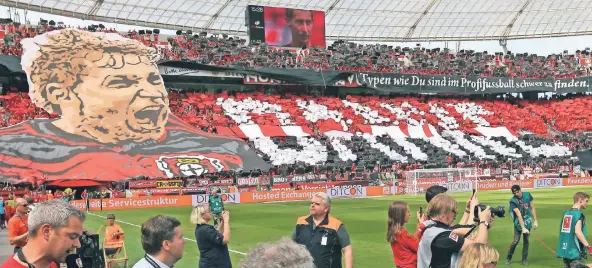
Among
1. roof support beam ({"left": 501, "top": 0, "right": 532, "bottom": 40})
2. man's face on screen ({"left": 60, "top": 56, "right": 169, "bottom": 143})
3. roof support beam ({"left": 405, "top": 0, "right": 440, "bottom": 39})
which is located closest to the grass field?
man's face on screen ({"left": 60, "top": 56, "right": 169, "bottom": 143})

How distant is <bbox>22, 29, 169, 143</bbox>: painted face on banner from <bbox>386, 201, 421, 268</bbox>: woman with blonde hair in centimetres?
4533

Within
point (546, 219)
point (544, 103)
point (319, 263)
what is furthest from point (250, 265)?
point (544, 103)

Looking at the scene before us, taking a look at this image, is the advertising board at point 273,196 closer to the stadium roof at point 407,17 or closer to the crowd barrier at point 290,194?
the crowd barrier at point 290,194

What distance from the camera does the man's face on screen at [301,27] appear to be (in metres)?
71.9

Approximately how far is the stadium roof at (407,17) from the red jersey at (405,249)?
63163 millimetres

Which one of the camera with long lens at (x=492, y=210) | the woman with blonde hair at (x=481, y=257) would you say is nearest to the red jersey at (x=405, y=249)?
the camera with long lens at (x=492, y=210)

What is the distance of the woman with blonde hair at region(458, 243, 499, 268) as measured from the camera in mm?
5852

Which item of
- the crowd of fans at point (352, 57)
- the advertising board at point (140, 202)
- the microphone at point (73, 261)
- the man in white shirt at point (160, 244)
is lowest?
the advertising board at point (140, 202)

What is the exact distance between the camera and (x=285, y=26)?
71.5m

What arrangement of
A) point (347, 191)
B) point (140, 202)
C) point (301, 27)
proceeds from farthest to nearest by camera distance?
Result: point (301, 27)
point (347, 191)
point (140, 202)

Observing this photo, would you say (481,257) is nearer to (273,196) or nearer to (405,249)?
(405,249)

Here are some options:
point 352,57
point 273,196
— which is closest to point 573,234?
point 273,196

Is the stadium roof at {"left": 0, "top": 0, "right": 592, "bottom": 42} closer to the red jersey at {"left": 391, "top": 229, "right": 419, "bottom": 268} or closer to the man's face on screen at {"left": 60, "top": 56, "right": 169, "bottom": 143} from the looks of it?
the man's face on screen at {"left": 60, "top": 56, "right": 169, "bottom": 143}

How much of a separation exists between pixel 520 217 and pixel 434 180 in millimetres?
35902
